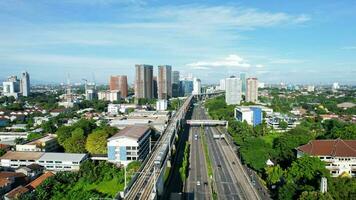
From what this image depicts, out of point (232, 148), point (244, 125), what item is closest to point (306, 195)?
point (232, 148)

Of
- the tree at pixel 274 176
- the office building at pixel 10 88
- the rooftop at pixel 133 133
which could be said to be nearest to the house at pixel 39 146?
the rooftop at pixel 133 133

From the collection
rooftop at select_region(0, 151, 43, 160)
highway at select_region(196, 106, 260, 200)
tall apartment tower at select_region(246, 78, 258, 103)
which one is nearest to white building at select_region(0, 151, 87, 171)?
rooftop at select_region(0, 151, 43, 160)

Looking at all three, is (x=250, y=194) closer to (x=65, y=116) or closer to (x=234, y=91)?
(x=65, y=116)

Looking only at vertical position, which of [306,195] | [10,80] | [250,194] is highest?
[10,80]

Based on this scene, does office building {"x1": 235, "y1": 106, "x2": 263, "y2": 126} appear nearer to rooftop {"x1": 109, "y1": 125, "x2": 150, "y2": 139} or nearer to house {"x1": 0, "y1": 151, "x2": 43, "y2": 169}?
rooftop {"x1": 109, "y1": 125, "x2": 150, "y2": 139}

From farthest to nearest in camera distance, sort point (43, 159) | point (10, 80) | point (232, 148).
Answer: point (10, 80) < point (232, 148) < point (43, 159)

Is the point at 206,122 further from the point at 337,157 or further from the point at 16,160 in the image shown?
the point at 16,160

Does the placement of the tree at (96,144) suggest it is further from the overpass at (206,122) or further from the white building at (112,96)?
the white building at (112,96)
